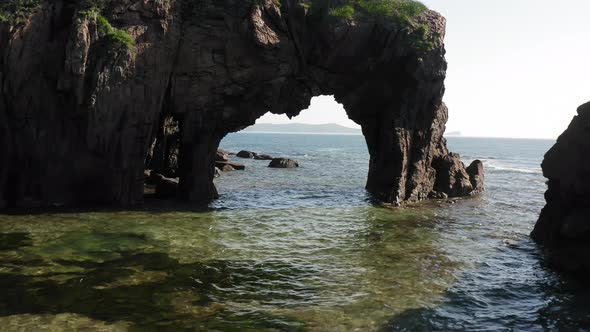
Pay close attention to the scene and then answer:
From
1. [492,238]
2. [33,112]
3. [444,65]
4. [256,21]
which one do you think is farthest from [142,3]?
[492,238]

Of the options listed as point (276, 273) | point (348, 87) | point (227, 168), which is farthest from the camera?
point (227, 168)

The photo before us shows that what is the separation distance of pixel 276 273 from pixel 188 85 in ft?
57.7

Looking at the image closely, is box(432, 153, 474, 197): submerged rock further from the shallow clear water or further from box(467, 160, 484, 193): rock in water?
the shallow clear water

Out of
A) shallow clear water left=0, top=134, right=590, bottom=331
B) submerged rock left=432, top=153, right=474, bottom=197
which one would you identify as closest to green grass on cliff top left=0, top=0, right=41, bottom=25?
shallow clear water left=0, top=134, right=590, bottom=331

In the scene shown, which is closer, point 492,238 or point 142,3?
point 492,238

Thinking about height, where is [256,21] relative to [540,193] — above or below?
above

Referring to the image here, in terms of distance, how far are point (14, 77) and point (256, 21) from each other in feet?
50.5

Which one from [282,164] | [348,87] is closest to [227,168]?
[282,164]

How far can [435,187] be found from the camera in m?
41.8

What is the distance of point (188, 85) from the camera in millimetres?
32250

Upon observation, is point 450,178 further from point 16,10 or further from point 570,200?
point 16,10

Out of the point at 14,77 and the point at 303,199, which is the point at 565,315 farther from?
the point at 14,77

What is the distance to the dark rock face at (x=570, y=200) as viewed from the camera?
20.5 m

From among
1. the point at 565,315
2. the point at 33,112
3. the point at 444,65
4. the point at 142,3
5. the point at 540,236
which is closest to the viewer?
the point at 565,315
